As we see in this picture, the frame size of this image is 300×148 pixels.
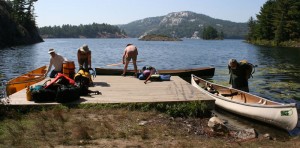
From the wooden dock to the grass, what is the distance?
0.49 meters

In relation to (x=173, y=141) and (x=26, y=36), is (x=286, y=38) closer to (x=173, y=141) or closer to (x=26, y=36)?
(x=26, y=36)

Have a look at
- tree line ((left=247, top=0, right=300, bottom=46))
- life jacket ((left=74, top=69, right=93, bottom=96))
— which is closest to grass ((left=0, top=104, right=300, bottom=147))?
life jacket ((left=74, top=69, right=93, bottom=96))

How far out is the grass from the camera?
26.5 feet

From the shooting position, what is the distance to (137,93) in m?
13.2

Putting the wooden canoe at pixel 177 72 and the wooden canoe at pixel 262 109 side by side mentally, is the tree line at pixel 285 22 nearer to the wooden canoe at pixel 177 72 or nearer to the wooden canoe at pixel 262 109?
the wooden canoe at pixel 177 72

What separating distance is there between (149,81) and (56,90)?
5.84 meters

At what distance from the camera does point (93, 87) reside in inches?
568

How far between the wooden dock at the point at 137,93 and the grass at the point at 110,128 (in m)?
0.49

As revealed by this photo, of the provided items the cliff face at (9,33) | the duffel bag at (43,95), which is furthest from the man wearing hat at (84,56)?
the cliff face at (9,33)

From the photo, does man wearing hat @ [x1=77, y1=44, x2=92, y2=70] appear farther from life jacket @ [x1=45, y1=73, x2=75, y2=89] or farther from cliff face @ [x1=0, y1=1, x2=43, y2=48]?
cliff face @ [x1=0, y1=1, x2=43, y2=48]

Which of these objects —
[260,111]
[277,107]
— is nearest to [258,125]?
[260,111]

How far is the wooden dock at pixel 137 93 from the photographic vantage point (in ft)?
38.9

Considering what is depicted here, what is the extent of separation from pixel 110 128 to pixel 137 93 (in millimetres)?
4284

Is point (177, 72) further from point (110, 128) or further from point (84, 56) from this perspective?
point (110, 128)
